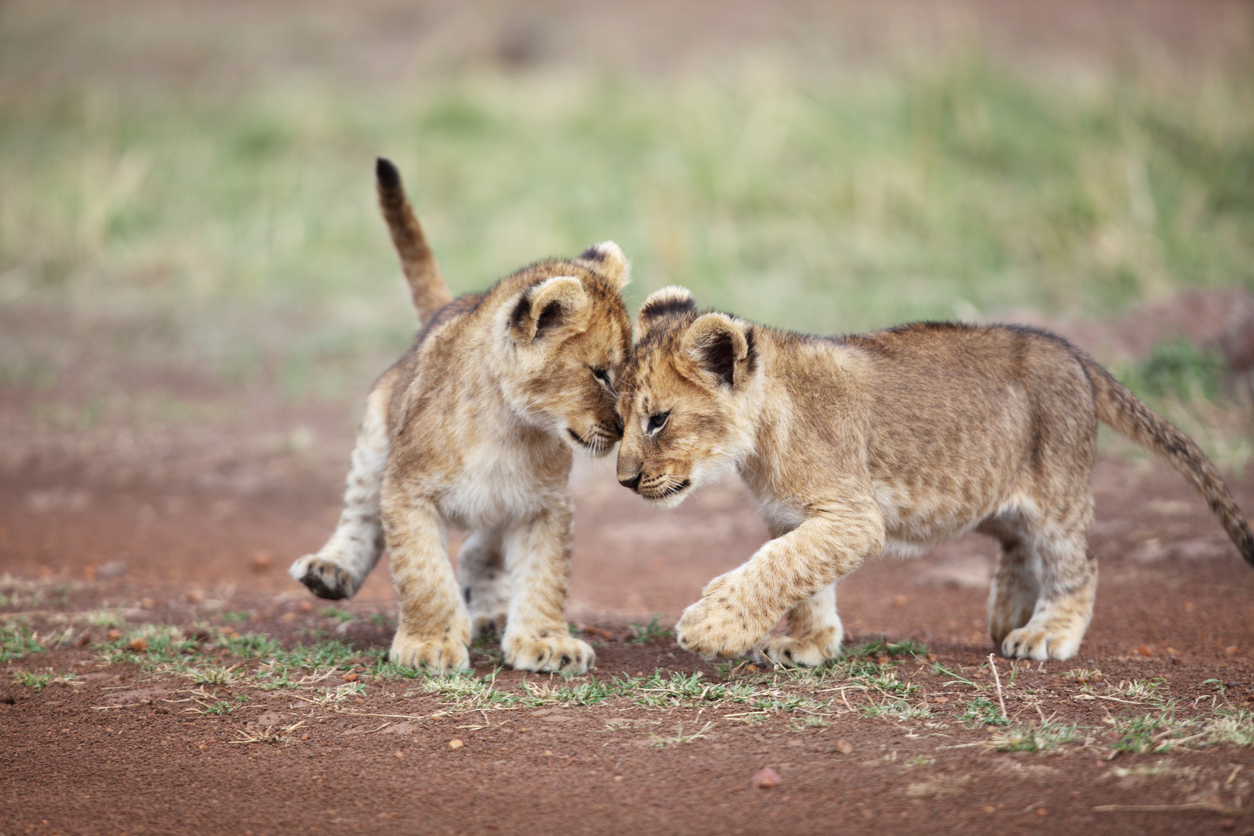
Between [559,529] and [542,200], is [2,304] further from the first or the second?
[559,529]

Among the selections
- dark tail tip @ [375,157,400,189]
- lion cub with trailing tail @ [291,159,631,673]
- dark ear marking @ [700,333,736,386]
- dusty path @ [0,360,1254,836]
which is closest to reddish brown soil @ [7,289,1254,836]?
dusty path @ [0,360,1254,836]

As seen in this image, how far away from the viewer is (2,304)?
440 inches

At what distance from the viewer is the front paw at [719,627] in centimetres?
403

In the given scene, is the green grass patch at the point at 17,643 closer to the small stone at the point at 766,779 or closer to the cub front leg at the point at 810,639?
the cub front leg at the point at 810,639

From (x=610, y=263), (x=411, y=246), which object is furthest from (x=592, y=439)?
(x=411, y=246)

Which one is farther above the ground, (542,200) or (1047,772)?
(542,200)

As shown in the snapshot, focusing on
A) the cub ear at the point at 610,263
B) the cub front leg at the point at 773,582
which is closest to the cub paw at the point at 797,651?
the cub front leg at the point at 773,582

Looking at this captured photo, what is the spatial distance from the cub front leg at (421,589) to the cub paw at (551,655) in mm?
181

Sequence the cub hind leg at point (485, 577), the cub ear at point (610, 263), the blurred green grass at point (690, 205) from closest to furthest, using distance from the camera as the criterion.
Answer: the cub ear at point (610, 263) < the cub hind leg at point (485, 577) < the blurred green grass at point (690, 205)

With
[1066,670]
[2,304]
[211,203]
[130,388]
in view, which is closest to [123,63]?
[211,203]

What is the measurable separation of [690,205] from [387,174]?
7.13 m

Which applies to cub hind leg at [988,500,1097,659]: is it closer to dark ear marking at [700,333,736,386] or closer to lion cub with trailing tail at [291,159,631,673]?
dark ear marking at [700,333,736,386]

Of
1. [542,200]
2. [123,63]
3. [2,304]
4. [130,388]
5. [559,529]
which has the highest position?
[123,63]

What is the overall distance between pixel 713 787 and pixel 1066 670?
1588 millimetres
